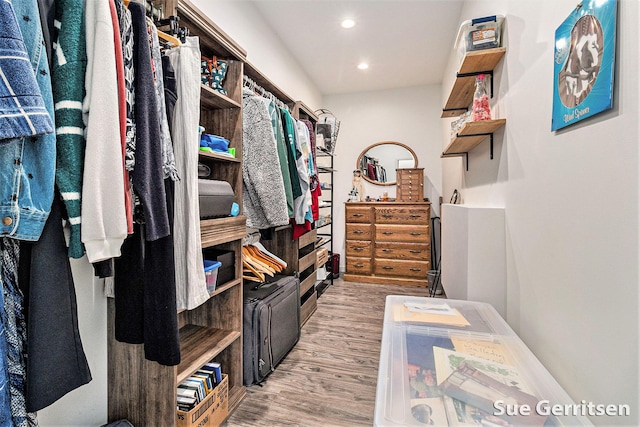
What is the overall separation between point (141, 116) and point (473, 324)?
139 centimetres

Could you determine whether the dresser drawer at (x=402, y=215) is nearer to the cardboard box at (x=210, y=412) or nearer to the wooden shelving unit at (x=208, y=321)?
the wooden shelving unit at (x=208, y=321)

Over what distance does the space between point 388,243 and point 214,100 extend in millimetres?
2886

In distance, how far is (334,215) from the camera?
461cm

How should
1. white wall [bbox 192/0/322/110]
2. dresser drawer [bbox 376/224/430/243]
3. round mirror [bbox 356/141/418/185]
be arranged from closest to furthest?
white wall [bbox 192/0/322/110] → dresser drawer [bbox 376/224/430/243] → round mirror [bbox 356/141/418/185]

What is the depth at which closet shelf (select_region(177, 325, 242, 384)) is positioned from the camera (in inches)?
50.9

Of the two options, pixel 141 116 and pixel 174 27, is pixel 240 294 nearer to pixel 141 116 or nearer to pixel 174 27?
pixel 141 116

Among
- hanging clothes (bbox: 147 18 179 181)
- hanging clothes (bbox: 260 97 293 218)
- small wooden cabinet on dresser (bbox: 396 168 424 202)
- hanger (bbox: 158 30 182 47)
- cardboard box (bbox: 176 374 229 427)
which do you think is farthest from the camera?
small wooden cabinet on dresser (bbox: 396 168 424 202)

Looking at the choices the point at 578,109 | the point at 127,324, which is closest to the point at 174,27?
the point at 127,324

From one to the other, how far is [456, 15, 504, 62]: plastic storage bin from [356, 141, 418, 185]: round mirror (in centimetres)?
275

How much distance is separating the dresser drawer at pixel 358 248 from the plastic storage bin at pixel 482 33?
2.70 meters

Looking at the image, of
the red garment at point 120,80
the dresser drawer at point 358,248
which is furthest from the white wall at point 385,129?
the red garment at point 120,80

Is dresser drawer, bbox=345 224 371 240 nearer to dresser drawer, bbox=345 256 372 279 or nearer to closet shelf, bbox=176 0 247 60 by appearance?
dresser drawer, bbox=345 256 372 279

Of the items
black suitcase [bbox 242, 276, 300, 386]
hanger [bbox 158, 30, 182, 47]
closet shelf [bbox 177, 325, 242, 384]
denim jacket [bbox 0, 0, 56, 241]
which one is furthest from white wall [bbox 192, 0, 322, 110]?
closet shelf [bbox 177, 325, 242, 384]

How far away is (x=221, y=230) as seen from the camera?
146 cm
